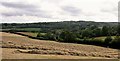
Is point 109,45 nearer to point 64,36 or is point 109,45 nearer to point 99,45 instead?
point 99,45

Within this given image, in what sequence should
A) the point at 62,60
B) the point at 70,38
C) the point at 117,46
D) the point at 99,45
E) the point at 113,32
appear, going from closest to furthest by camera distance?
the point at 62,60
the point at 117,46
the point at 99,45
the point at 70,38
the point at 113,32

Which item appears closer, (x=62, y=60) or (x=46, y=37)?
(x=62, y=60)

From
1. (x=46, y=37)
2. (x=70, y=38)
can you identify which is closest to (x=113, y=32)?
(x=70, y=38)

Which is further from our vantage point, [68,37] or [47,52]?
[68,37]

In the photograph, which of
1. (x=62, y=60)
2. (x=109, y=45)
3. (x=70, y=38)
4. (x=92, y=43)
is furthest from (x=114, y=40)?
(x=62, y=60)

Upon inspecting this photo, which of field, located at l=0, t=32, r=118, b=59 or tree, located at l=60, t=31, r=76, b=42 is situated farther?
tree, located at l=60, t=31, r=76, b=42

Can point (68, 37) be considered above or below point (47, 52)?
below

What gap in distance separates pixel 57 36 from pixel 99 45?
85.3 feet

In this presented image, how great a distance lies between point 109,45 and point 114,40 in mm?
2210

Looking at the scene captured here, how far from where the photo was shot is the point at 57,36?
111m

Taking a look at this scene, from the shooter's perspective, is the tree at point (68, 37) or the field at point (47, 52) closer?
the field at point (47, 52)

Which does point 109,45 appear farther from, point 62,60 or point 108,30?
point 62,60

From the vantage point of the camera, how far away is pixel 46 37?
111m

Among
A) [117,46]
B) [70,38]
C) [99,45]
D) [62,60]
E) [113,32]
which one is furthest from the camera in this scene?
[113,32]
